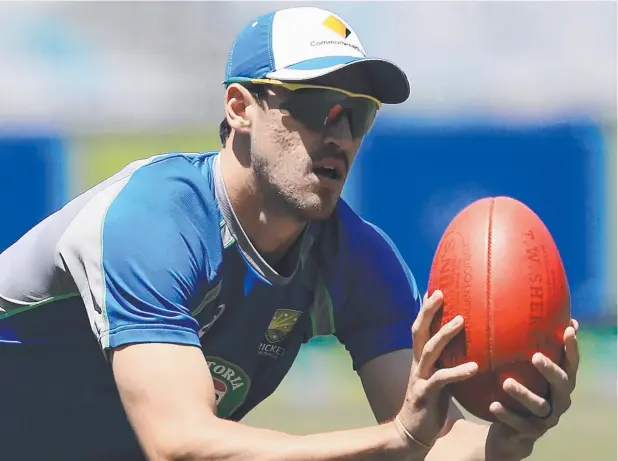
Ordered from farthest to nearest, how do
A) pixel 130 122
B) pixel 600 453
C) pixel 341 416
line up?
pixel 130 122 → pixel 341 416 → pixel 600 453

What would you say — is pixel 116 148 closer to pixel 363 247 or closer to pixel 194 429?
pixel 363 247

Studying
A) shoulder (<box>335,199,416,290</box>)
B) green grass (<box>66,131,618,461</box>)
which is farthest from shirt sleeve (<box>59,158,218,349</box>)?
green grass (<box>66,131,618,461</box>)

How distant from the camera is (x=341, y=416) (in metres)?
7.95

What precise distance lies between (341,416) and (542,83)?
184 inches

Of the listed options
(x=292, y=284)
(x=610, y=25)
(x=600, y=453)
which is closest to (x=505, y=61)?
(x=610, y=25)

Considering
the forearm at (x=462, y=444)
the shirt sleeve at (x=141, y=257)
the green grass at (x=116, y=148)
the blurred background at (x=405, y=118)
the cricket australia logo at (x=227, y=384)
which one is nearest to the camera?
the shirt sleeve at (x=141, y=257)

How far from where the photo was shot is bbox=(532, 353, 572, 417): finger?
2801mm

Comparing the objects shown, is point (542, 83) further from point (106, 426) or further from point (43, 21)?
point (106, 426)

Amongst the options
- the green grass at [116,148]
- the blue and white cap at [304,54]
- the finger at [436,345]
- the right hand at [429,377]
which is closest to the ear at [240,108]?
the blue and white cap at [304,54]

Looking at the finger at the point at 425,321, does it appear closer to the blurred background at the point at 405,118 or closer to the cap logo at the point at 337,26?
the cap logo at the point at 337,26

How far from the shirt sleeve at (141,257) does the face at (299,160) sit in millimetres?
230

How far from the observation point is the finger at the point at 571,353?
113 inches

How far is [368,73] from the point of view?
135 inches

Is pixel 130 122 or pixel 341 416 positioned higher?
pixel 130 122
